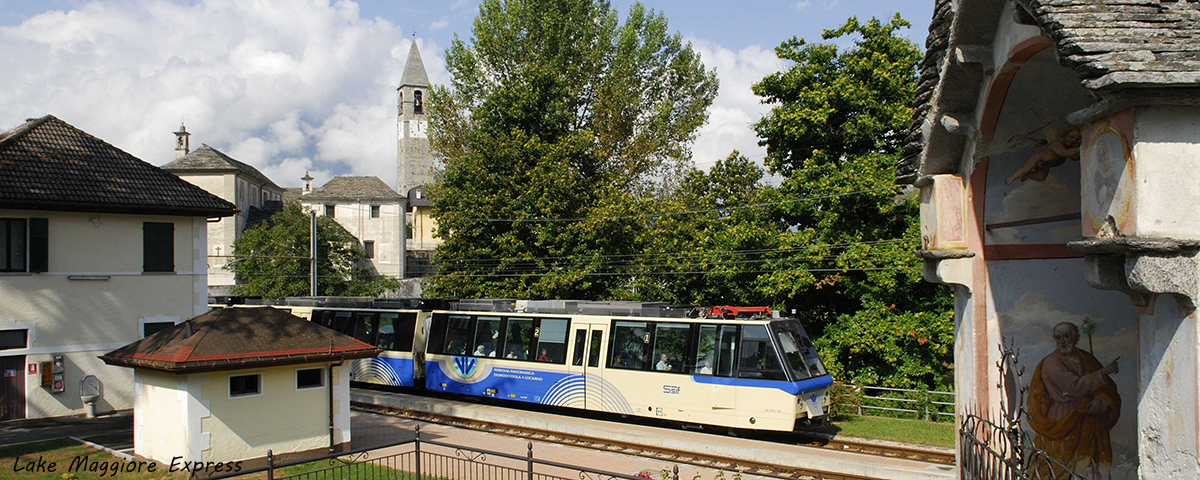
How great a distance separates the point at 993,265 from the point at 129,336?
19538 mm

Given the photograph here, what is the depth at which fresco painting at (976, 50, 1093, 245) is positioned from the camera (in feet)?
24.5

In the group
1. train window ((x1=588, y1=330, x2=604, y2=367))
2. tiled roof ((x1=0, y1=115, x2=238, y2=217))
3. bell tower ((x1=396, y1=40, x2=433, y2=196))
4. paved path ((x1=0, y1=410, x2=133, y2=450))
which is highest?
bell tower ((x1=396, y1=40, x2=433, y2=196))

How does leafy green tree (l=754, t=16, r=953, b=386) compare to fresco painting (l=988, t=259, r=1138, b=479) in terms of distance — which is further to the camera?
leafy green tree (l=754, t=16, r=953, b=386)

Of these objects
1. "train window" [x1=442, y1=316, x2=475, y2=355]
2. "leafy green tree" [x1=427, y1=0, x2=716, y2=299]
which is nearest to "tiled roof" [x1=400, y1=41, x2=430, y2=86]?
"leafy green tree" [x1=427, y1=0, x2=716, y2=299]

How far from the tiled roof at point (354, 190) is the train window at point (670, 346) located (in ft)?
169

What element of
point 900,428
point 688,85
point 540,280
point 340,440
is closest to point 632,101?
point 688,85

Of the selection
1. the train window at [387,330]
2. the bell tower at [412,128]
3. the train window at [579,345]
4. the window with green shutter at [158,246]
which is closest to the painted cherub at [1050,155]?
the train window at [579,345]

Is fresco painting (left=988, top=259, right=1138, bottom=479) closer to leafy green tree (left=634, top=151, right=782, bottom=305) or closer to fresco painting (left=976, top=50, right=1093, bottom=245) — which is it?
fresco painting (left=976, top=50, right=1093, bottom=245)

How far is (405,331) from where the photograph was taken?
73.7 ft

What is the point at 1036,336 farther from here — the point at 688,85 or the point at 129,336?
the point at 688,85

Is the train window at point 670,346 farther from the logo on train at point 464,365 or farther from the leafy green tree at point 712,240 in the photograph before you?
the leafy green tree at point 712,240

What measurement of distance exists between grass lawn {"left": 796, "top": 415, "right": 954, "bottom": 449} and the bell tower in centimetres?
8898

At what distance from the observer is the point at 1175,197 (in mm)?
4535

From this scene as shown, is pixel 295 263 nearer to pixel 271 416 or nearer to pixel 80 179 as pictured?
pixel 80 179
